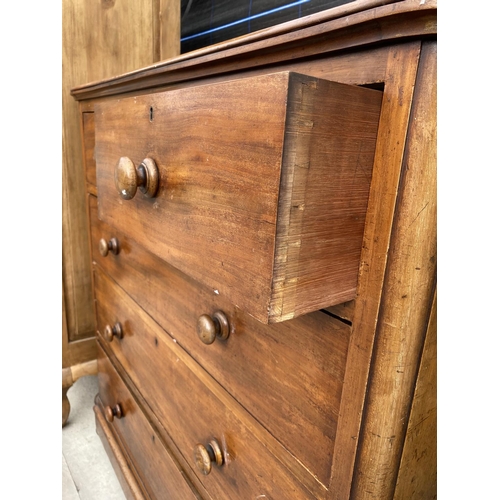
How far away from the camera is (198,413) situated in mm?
592

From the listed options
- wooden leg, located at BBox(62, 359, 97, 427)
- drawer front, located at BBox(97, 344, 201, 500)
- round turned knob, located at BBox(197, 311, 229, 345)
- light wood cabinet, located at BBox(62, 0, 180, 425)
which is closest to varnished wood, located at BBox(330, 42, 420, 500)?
round turned knob, located at BBox(197, 311, 229, 345)

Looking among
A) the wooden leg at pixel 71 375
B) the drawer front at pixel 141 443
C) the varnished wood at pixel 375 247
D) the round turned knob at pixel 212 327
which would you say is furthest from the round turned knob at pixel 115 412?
the varnished wood at pixel 375 247

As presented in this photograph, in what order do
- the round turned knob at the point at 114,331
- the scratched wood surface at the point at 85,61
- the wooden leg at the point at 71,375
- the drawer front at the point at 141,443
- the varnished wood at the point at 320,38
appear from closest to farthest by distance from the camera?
the varnished wood at the point at 320,38 < the drawer front at the point at 141,443 < the round turned knob at the point at 114,331 < the scratched wood surface at the point at 85,61 < the wooden leg at the point at 71,375

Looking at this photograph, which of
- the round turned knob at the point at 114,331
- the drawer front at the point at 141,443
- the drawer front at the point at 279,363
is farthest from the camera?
the round turned knob at the point at 114,331

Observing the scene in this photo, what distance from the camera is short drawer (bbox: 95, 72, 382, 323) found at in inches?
10.7

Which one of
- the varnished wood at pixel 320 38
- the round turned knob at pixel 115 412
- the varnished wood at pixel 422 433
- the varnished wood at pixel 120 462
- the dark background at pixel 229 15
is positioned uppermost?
the dark background at pixel 229 15

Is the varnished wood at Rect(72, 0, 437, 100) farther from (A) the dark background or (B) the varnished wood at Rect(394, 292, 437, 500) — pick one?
(A) the dark background

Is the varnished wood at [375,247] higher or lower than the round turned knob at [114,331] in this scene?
higher

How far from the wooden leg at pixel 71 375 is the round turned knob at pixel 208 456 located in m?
0.75

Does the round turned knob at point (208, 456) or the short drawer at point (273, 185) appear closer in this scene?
the short drawer at point (273, 185)

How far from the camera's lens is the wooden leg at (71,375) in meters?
1.14

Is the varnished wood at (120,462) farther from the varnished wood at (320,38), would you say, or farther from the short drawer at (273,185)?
the varnished wood at (320,38)

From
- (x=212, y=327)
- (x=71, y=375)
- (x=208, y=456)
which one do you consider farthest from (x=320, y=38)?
(x=71, y=375)
